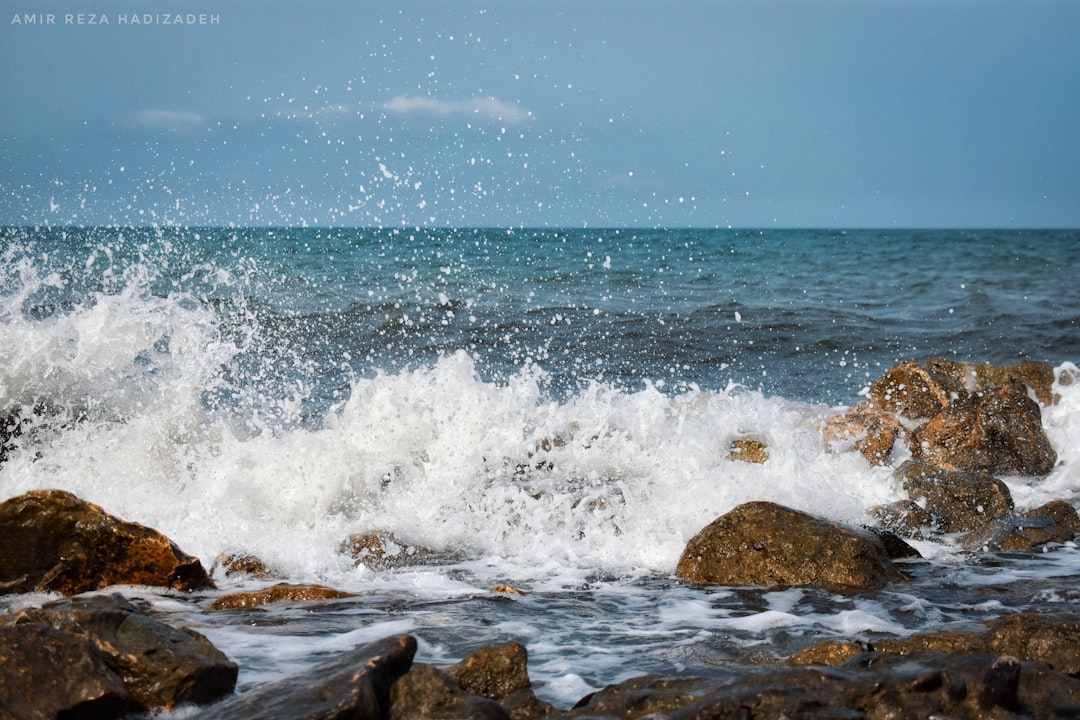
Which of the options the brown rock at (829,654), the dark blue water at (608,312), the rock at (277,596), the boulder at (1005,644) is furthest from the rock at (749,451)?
the brown rock at (829,654)

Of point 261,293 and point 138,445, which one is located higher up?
point 261,293

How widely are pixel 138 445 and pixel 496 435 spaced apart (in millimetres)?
2591

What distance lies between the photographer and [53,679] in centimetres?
275

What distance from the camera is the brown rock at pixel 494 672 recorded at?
3047 millimetres

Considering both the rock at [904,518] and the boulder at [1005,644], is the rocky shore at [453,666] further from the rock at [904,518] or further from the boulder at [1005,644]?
the rock at [904,518]

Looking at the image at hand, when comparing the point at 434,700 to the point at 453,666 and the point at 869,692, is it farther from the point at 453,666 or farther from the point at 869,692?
the point at 869,692

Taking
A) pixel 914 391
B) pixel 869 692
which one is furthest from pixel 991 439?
pixel 869 692

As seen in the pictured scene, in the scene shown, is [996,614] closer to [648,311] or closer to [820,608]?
[820,608]

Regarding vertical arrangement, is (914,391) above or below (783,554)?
above

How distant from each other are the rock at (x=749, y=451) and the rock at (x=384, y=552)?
8.59ft

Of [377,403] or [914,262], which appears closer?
[377,403]

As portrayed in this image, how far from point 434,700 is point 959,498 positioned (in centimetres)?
454

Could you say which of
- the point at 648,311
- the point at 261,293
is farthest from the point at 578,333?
the point at 261,293

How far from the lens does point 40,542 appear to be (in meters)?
4.53
